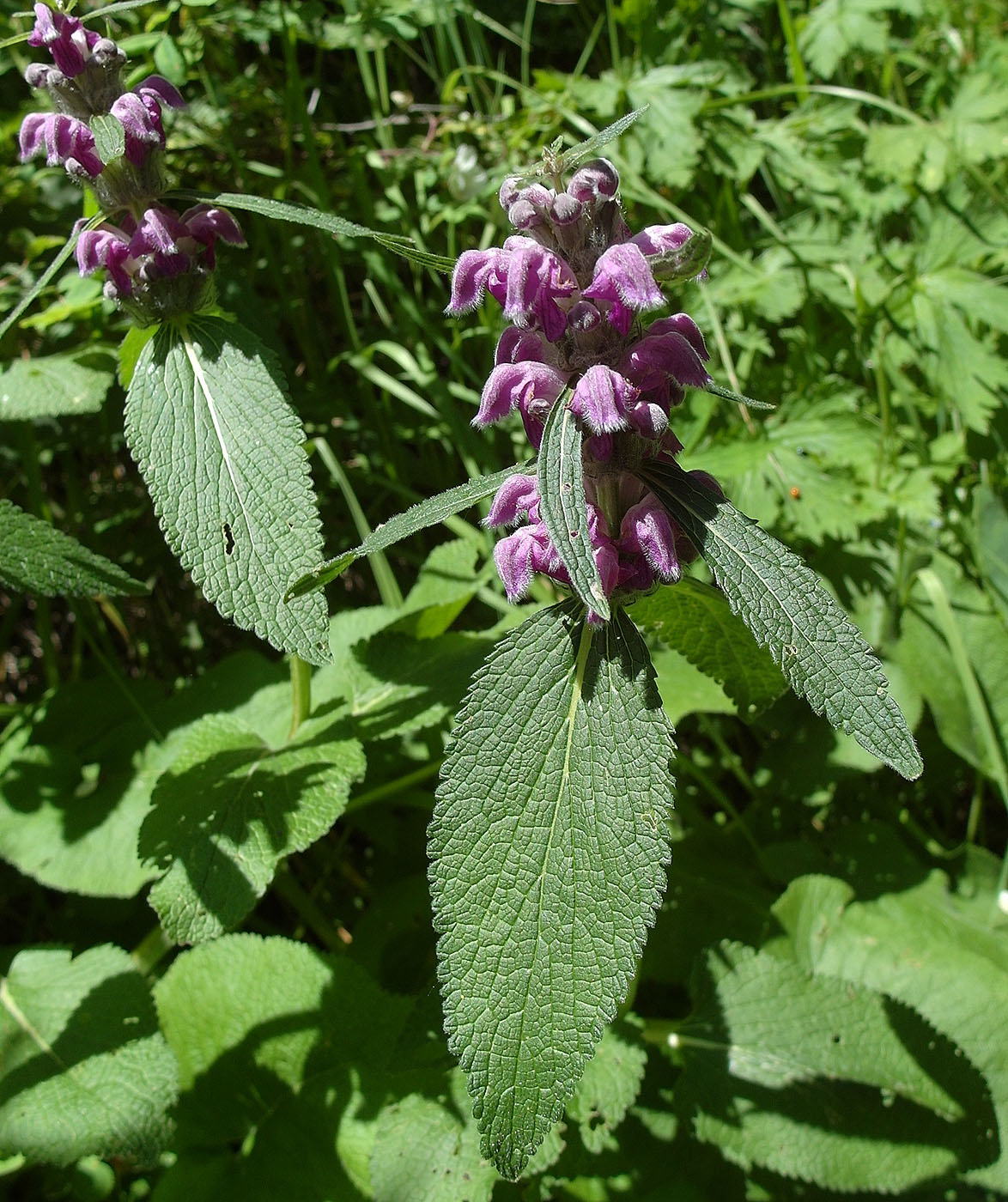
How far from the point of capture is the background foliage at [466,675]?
154 cm

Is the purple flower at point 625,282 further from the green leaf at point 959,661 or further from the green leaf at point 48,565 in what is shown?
the green leaf at point 959,661

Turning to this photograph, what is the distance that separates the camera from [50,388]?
6.40 feet

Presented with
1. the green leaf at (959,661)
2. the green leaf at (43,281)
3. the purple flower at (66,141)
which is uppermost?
the purple flower at (66,141)

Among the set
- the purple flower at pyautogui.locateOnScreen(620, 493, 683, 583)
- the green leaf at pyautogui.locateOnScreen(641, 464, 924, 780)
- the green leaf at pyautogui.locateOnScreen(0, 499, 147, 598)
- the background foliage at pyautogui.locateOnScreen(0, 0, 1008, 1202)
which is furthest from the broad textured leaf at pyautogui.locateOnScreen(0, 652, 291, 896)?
the green leaf at pyautogui.locateOnScreen(641, 464, 924, 780)

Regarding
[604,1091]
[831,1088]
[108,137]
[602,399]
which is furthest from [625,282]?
[831,1088]

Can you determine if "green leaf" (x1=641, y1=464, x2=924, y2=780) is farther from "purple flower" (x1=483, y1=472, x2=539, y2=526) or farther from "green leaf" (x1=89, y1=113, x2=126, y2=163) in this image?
"green leaf" (x1=89, y1=113, x2=126, y2=163)

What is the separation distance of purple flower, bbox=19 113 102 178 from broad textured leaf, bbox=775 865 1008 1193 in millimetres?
1642

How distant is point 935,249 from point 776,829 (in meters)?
1.42

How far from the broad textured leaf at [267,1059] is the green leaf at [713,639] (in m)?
0.75

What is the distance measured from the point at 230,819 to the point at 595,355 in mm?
884

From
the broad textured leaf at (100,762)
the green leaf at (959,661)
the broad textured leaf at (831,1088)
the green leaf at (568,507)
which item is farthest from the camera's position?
the green leaf at (959,661)

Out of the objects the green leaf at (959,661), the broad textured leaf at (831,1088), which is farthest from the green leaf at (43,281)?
the green leaf at (959,661)

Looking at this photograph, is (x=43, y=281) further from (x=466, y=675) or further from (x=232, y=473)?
(x=466, y=675)

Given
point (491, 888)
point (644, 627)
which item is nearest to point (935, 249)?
point (644, 627)
